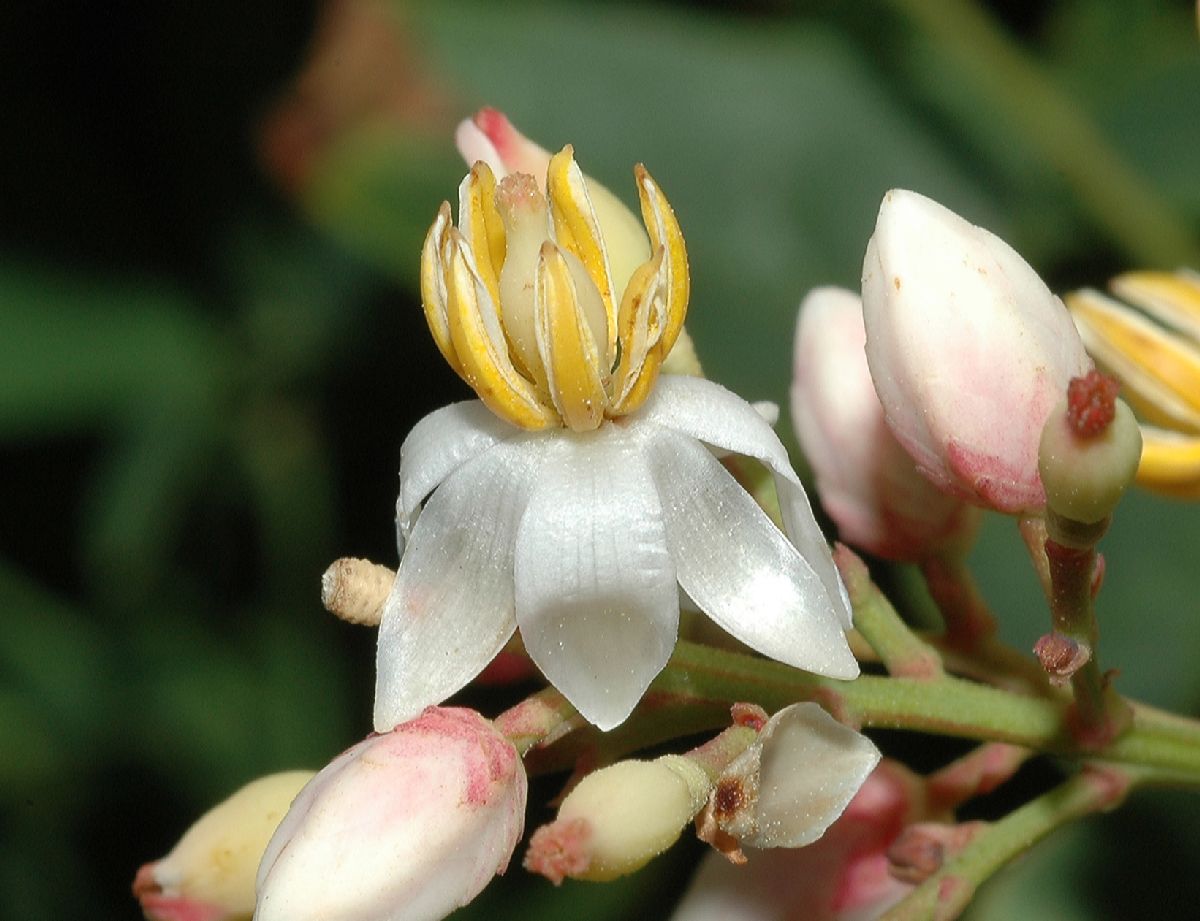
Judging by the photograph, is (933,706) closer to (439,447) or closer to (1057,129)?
(439,447)

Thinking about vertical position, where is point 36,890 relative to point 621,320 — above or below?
below

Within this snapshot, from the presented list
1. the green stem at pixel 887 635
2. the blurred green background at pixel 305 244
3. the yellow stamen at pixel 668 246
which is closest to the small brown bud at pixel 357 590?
the yellow stamen at pixel 668 246

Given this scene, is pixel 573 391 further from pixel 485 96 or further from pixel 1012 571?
pixel 485 96

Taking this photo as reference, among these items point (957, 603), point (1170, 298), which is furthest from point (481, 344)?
point (1170, 298)

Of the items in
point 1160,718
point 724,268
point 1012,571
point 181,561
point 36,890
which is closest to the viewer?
point 1160,718

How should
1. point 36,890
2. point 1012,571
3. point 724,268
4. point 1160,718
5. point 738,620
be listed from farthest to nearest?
point 36,890 → point 724,268 → point 1012,571 → point 1160,718 → point 738,620

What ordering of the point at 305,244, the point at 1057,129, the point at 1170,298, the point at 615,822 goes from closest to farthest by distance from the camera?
the point at 615,822 < the point at 1170,298 < the point at 1057,129 < the point at 305,244

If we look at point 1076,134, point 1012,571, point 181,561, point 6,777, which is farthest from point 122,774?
point 1076,134

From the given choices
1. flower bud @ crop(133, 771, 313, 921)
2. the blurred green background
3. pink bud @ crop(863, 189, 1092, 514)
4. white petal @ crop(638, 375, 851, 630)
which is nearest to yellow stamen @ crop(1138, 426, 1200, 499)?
pink bud @ crop(863, 189, 1092, 514)
